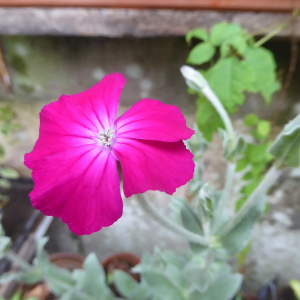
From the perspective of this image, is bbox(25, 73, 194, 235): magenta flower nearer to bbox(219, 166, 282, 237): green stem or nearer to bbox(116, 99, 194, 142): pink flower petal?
bbox(116, 99, 194, 142): pink flower petal

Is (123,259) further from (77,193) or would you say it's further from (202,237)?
(77,193)

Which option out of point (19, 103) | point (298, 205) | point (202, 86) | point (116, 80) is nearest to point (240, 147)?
point (202, 86)

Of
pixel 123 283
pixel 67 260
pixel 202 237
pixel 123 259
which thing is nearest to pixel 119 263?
pixel 123 259

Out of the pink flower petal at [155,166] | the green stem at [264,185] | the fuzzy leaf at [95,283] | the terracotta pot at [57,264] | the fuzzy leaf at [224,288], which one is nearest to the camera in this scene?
the pink flower petal at [155,166]

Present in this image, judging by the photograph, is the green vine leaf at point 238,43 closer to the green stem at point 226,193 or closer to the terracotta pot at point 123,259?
the green stem at point 226,193

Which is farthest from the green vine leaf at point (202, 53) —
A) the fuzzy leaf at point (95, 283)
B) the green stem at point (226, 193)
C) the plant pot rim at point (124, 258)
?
the plant pot rim at point (124, 258)

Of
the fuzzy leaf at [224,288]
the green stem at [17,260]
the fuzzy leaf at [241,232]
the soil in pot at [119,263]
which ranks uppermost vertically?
the fuzzy leaf at [241,232]

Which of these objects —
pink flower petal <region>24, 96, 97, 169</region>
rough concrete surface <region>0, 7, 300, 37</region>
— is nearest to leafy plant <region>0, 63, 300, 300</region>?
pink flower petal <region>24, 96, 97, 169</region>
